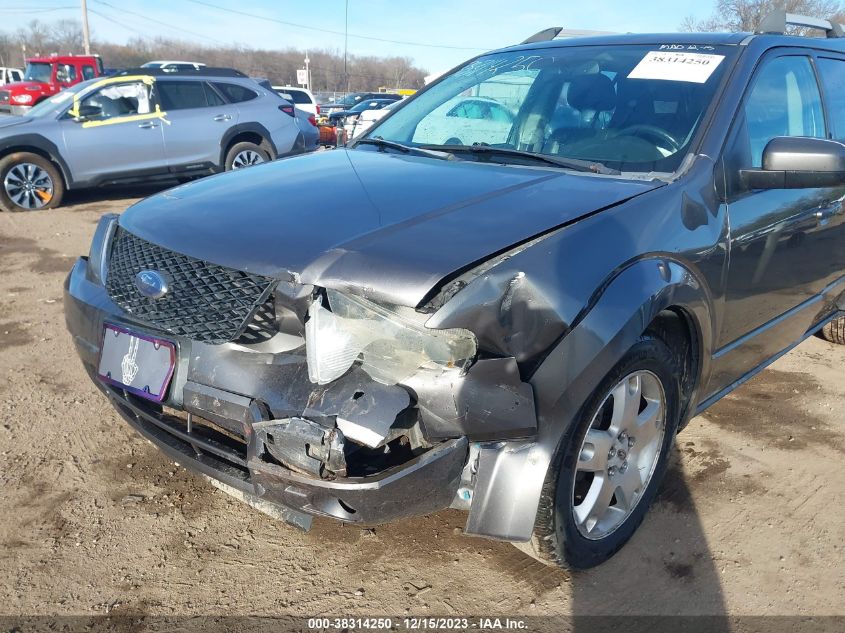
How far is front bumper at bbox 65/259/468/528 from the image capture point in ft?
5.68

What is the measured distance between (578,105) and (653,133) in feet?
1.37

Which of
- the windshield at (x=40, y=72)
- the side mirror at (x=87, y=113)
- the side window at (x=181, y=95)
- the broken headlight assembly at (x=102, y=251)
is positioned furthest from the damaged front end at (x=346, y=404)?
the windshield at (x=40, y=72)

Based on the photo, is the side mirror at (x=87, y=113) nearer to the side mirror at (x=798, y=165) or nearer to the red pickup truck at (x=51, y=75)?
the side mirror at (x=798, y=165)

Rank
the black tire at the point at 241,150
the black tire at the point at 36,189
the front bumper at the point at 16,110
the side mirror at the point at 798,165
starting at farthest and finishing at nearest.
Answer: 1. the black tire at the point at 241,150
2. the front bumper at the point at 16,110
3. the black tire at the point at 36,189
4. the side mirror at the point at 798,165

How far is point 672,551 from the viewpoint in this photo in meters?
2.39

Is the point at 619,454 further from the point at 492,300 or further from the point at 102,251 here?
the point at 102,251

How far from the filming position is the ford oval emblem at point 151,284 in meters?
2.05

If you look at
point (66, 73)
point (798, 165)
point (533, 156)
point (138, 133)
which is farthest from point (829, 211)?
point (66, 73)

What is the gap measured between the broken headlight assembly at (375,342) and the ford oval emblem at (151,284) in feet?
1.78

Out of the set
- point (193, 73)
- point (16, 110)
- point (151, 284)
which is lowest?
point (151, 284)

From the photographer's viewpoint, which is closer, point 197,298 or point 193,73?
point 197,298

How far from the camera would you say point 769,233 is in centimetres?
262

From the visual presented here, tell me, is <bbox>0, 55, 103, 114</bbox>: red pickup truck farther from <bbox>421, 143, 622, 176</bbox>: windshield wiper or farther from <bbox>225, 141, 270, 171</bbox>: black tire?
<bbox>421, 143, 622, 176</bbox>: windshield wiper

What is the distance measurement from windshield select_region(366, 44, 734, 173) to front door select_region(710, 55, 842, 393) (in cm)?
21
